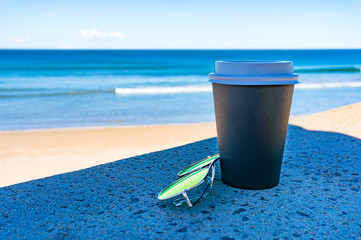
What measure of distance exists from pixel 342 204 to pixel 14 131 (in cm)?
785

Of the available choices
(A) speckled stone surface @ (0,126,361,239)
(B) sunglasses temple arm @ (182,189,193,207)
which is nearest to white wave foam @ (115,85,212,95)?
(A) speckled stone surface @ (0,126,361,239)

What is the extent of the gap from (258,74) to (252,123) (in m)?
0.40

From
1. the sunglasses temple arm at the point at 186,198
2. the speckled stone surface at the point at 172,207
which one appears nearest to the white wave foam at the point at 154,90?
the speckled stone surface at the point at 172,207

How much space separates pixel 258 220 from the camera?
249 centimetres

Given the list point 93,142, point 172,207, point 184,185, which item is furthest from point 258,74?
point 93,142

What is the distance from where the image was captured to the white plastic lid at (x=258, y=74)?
2646 millimetres

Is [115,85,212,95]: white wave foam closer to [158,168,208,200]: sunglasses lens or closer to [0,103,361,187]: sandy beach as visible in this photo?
[0,103,361,187]: sandy beach

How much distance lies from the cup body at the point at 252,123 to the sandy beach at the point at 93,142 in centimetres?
268

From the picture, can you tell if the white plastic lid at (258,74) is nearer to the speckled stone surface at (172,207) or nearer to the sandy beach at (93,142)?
the speckled stone surface at (172,207)

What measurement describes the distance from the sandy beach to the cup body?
8.78 ft

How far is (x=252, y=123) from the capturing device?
2791 millimetres

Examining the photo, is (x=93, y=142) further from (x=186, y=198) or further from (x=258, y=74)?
(x=258, y=74)

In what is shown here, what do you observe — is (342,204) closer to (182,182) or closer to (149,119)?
(182,182)

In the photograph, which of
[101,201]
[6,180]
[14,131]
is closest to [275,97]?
[101,201]
